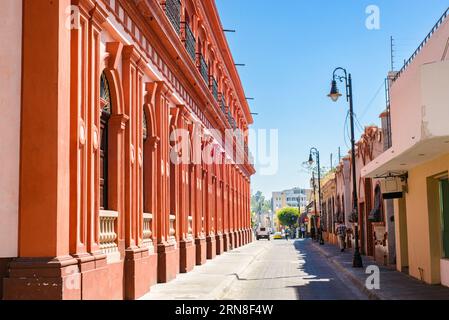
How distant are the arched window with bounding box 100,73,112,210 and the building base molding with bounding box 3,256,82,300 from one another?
3.60m

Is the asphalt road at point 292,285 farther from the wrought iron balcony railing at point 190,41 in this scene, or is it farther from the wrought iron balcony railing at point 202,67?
the wrought iron balcony railing at point 202,67

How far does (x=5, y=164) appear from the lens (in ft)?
28.6

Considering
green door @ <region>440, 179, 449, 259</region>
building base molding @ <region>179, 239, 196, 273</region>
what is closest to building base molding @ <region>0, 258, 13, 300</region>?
green door @ <region>440, 179, 449, 259</region>

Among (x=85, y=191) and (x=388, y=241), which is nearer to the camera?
(x=85, y=191)

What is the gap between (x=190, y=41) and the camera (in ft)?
72.8

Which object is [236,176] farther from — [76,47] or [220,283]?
[76,47]

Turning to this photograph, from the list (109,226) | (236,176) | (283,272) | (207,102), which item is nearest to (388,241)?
(283,272)

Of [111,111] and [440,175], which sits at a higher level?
[111,111]

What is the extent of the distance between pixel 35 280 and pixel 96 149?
3008 mm

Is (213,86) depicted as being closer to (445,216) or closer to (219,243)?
(219,243)

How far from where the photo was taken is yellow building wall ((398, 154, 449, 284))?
1531 cm

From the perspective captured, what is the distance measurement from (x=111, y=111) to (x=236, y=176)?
29903 mm

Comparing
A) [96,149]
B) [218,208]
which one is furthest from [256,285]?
[218,208]

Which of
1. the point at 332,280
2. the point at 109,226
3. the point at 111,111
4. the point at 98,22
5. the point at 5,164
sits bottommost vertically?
the point at 332,280
